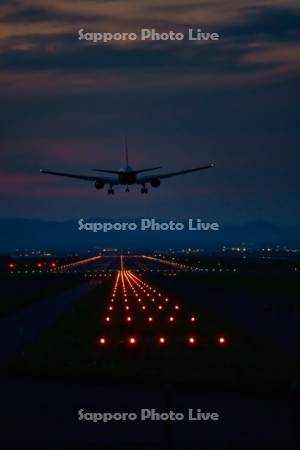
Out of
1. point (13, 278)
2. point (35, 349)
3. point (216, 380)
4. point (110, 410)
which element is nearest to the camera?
point (110, 410)

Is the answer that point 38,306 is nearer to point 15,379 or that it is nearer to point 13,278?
point 15,379

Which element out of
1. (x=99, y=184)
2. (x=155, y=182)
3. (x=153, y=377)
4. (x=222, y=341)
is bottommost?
(x=153, y=377)

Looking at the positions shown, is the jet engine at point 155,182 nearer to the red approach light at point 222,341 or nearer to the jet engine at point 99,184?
the jet engine at point 99,184

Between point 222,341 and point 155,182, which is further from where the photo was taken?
point 155,182

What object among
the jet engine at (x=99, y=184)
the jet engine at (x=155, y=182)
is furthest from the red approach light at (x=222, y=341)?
the jet engine at (x=155, y=182)

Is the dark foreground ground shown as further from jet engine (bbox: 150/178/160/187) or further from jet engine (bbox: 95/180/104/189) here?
jet engine (bbox: 150/178/160/187)

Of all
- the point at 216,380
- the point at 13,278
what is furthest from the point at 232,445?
the point at 13,278

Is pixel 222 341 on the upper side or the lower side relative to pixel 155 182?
lower

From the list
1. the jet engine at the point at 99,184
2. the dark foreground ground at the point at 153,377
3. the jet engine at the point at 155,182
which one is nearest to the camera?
the dark foreground ground at the point at 153,377

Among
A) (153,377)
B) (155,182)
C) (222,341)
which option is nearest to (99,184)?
(155,182)

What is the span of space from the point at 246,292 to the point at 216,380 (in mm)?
54418

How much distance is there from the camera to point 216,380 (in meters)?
30.1

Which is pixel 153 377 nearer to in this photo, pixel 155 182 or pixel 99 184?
pixel 99 184

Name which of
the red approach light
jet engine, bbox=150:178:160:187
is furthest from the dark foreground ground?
jet engine, bbox=150:178:160:187
